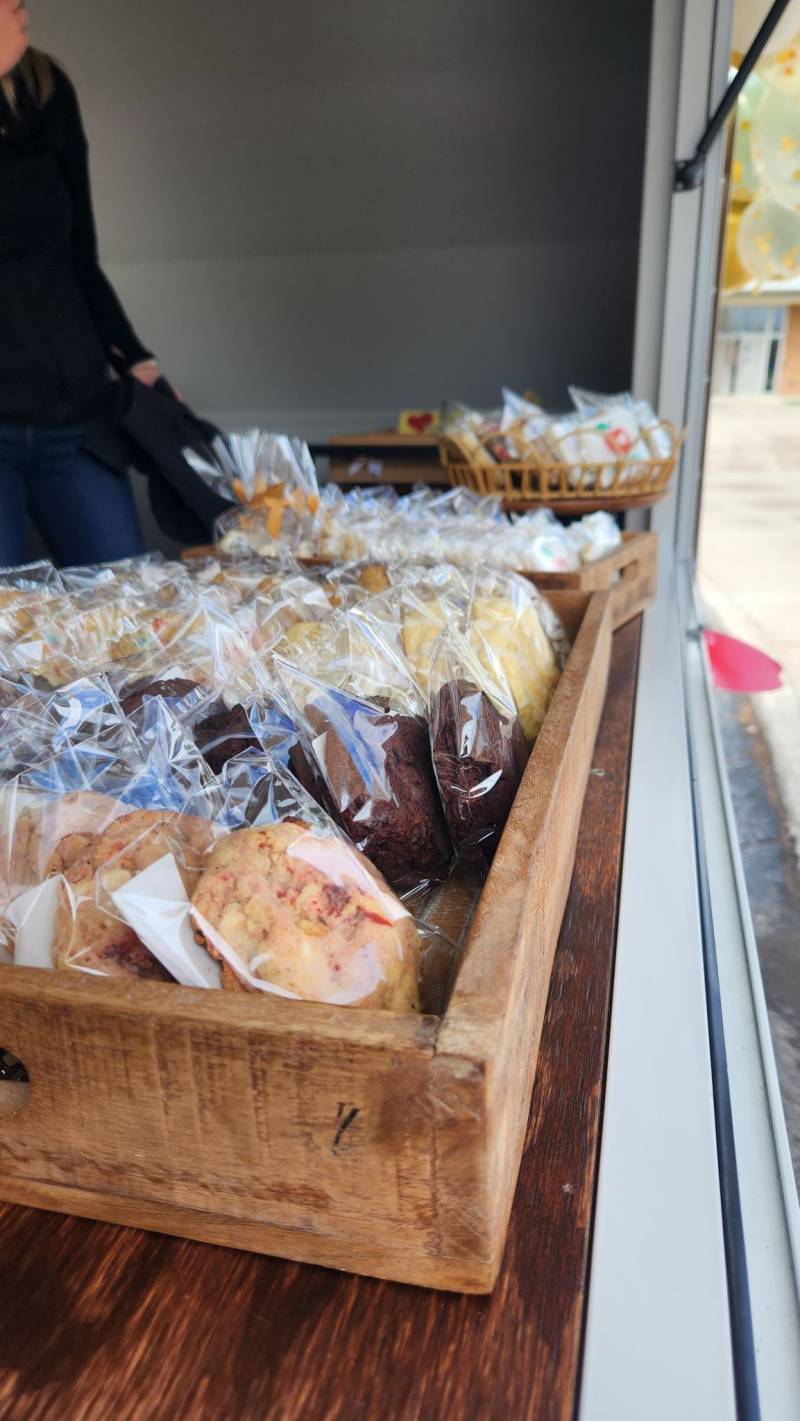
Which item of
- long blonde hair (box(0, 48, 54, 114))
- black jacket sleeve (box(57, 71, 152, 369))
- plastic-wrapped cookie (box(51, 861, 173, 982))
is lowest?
plastic-wrapped cookie (box(51, 861, 173, 982))

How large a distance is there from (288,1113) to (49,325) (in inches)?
69.8

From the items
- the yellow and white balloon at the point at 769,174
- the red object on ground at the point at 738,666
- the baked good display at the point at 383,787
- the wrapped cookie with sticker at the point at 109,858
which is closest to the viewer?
the wrapped cookie with sticker at the point at 109,858

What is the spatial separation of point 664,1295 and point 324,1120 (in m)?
0.19

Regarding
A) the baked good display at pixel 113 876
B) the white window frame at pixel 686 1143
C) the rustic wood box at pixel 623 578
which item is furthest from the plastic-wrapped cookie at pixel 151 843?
the rustic wood box at pixel 623 578

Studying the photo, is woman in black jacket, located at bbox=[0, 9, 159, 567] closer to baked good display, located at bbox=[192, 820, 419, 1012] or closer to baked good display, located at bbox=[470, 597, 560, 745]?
baked good display, located at bbox=[470, 597, 560, 745]

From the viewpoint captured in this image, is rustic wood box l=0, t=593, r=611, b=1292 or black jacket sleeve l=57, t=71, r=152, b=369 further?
black jacket sleeve l=57, t=71, r=152, b=369

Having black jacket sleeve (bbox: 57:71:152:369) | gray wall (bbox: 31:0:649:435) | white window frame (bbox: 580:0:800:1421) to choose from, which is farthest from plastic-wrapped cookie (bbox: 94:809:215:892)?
gray wall (bbox: 31:0:649:435)

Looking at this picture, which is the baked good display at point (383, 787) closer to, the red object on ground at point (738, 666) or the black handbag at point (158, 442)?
the red object on ground at point (738, 666)

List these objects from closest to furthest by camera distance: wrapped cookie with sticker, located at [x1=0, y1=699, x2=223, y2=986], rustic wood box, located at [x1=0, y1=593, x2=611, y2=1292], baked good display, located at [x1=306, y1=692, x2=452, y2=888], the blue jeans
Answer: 1. rustic wood box, located at [x1=0, y1=593, x2=611, y2=1292]
2. wrapped cookie with sticker, located at [x1=0, y1=699, x2=223, y2=986]
3. baked good display, located at [x1=306, y1=692, x2=452, y2=888]
4. the blue jeans

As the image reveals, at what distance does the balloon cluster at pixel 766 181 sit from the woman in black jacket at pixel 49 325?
4.70 feet

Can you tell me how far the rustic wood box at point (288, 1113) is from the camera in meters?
0.38

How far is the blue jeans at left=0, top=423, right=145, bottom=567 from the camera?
1754mm

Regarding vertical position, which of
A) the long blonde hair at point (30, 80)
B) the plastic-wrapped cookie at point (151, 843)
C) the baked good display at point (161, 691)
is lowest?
the baked good display at point (161, 691)

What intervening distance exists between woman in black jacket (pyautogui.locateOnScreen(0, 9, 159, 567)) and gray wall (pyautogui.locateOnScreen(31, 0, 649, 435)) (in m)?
1.33
